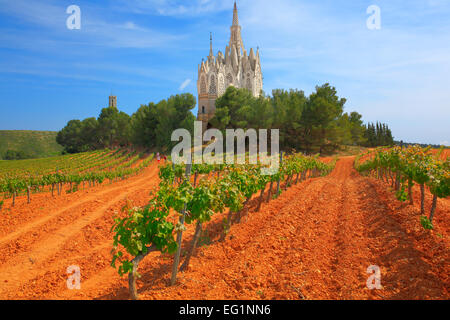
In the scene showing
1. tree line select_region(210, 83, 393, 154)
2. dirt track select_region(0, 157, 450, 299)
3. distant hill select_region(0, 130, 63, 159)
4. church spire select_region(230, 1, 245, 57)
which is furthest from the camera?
distant hill select_region(0, 130, 63, 159)

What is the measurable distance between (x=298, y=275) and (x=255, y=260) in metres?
0.99

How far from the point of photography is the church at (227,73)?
5500cm

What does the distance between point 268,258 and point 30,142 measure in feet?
418

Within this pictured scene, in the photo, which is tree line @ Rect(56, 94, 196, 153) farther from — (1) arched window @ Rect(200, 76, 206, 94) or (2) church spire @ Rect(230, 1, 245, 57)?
(2) church spire @ Rect(230, 1, 245, 57)

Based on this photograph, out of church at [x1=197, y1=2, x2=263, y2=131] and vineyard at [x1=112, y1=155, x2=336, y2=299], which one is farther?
church at [x1=197, y1=2, x2=263, y2=131]

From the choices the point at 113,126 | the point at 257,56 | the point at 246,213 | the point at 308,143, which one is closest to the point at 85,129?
the point at 113,126

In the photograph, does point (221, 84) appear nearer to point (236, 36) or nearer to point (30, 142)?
point (236, 36)

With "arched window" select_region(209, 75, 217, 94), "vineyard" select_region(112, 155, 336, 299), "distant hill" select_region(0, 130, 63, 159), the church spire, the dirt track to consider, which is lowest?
the dirt track

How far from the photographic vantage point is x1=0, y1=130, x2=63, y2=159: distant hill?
319 ft

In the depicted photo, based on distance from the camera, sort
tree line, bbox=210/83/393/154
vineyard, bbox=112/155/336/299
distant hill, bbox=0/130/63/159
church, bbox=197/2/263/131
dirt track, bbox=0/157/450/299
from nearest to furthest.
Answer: vineyard, bbox=112/155/336/299 → dirt track, bbox=0/157/450/299 → tree line, bbox=210/83/393/154 → church, bbox=197/2/263/131 → distant hill, bbox=0/130/63/159

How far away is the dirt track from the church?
45.8 meters

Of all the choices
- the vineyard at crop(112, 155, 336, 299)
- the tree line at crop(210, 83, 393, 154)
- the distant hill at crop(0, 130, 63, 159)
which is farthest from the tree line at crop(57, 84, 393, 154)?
the distant hill at crop(0, 130, 63, 159)

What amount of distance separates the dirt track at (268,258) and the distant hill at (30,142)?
10523 cm

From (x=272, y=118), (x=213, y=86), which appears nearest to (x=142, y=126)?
(x=213, y=86)
